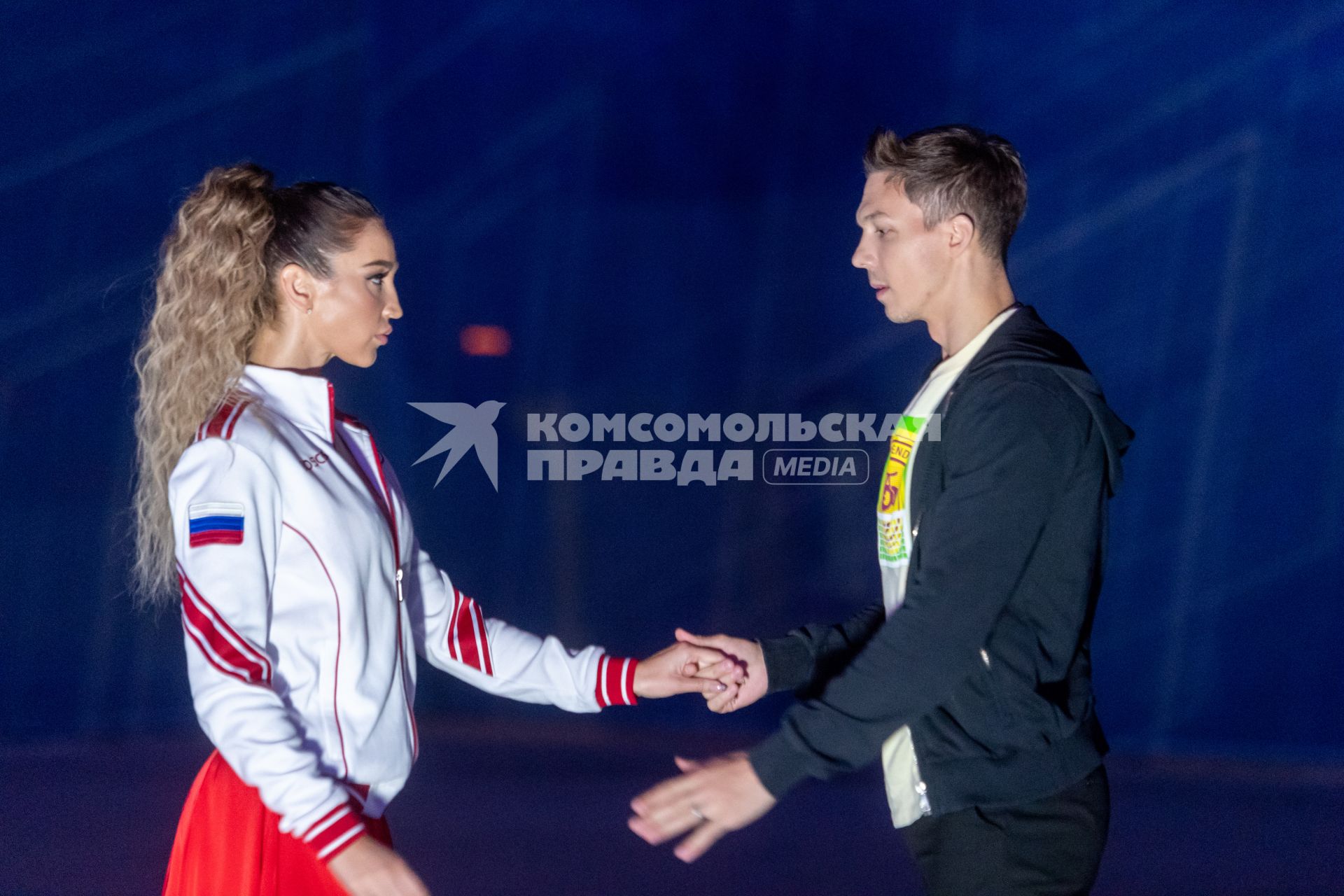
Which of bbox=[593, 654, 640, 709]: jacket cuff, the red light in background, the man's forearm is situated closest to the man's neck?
the man's forearm

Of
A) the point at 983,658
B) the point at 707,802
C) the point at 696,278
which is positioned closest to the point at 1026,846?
the point at 983,658

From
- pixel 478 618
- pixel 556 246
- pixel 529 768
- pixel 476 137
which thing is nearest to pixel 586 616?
pixel 529 768

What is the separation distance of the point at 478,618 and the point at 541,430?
2.59 metres

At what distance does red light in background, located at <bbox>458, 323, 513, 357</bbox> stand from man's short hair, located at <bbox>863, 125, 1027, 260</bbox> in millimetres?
2877

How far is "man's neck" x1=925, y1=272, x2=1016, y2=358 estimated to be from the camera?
148 cm

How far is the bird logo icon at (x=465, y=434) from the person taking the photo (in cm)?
426

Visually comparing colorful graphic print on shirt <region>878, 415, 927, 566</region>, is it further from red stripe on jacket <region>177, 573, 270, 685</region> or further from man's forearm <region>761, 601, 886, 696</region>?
red stripe on jacket <region>177, 573, 270, 685</region>

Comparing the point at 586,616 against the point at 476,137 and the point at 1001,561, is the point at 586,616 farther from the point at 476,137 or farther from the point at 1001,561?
the point at 1001,561

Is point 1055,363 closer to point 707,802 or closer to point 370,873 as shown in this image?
point 707,802

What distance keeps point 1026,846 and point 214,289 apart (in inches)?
45.9

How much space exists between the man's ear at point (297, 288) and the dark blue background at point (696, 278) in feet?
9.06

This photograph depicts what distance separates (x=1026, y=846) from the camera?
4.22 ft

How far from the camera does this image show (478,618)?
1.67m

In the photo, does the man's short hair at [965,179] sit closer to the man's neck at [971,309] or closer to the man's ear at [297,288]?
the man's neck at [971,309]
